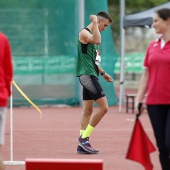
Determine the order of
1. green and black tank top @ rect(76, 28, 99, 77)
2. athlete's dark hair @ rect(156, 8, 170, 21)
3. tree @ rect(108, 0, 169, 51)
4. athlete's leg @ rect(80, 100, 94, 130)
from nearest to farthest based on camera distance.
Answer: athlete's dark hair @ rect(156, 8, 170, 21) → green and black tank top @ rect(76, 28, 99, 77) → athlete's leg @ rect(80, 100, 94, 130) → tree @ rect(108, 0, 169, 51)

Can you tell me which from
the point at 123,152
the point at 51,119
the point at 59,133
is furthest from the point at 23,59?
the point at 123,152

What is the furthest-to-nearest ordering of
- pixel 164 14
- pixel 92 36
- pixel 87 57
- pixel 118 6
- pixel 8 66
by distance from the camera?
pixel 118 6 < pixel 87 57 < pixel 92 36 < pixel 164 14 < pixel 8 66

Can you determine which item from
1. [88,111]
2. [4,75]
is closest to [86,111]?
[88,111]

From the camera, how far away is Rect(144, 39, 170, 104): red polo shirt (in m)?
8.30

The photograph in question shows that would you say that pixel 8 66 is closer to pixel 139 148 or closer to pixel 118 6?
pixel 139 148

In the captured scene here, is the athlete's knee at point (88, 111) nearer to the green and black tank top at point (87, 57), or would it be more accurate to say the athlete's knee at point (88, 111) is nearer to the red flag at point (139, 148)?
the green and black tank top at point (87, 57)

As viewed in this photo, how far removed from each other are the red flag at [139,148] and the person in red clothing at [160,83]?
15 centimetres

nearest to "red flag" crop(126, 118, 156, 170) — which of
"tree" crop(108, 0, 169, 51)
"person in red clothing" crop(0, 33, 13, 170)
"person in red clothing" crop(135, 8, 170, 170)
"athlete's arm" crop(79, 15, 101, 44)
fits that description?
"person in red clothing" crop(135, 8, 170, 170)

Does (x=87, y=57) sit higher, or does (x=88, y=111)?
(x=87, y=57)

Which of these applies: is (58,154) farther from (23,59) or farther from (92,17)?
(23,59)

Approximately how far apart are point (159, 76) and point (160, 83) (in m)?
0.07

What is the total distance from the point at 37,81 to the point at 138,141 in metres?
14.7

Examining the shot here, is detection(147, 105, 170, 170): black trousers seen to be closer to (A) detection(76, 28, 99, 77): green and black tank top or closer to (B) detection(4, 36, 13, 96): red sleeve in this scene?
(B) detection(4, 36, 13, 96): red sleeve

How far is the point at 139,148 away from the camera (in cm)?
848
